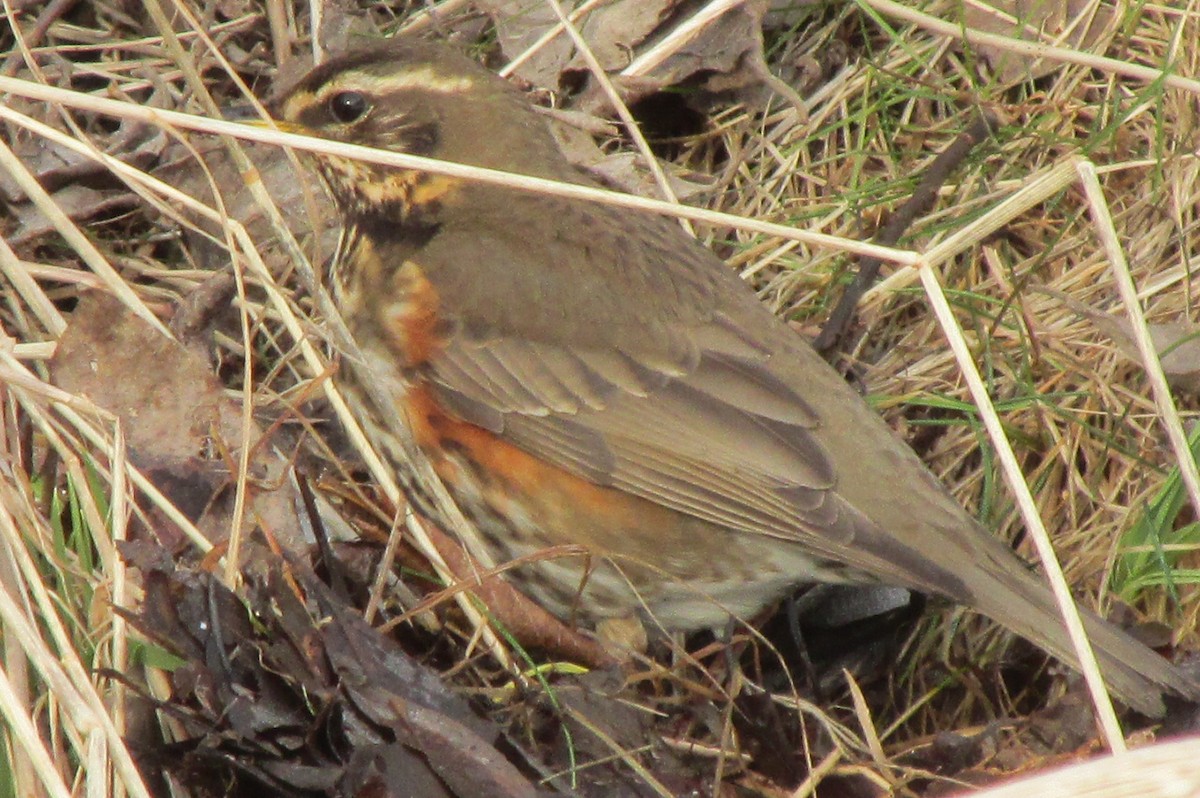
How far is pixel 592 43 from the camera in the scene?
16.2ft

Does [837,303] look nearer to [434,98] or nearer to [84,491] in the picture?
[434,98]

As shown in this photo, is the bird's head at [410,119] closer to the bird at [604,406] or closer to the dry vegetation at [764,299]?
the bird at [604,406]

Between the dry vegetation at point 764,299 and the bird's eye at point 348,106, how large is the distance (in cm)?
38

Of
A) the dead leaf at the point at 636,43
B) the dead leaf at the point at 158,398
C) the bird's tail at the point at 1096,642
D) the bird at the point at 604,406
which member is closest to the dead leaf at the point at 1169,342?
the bird at the point at 604,406

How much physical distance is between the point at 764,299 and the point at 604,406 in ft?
3.05

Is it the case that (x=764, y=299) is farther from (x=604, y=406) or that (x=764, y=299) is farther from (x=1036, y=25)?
(x=1036, y=25)

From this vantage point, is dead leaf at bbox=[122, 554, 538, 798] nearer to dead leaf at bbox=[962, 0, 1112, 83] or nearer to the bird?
the bird

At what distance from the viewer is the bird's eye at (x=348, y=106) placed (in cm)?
410

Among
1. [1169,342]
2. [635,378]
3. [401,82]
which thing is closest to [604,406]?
[635,378]

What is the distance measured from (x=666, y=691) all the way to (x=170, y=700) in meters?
1.28

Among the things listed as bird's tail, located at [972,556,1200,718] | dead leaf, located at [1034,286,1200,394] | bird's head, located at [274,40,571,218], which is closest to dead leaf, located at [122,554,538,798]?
bird's tail, located at [972,556,1200,718]

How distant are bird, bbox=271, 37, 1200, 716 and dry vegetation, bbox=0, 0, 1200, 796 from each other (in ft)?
0.71

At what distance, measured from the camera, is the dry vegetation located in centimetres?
340

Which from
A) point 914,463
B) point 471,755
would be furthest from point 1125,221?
point 471,755
